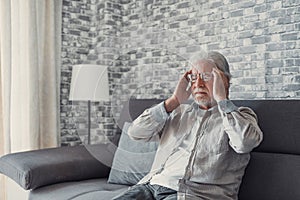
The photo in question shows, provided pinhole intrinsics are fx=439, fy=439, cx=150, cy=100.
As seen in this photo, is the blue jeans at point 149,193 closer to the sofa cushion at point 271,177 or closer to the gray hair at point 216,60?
the sofa cushion at point 271,177

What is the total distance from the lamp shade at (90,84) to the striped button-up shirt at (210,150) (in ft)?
2.57

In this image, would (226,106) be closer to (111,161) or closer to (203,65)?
(203,65)

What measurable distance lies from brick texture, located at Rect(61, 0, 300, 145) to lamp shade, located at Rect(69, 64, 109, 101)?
5 centimetres

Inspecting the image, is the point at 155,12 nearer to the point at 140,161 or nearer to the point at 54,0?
the point at 54,0

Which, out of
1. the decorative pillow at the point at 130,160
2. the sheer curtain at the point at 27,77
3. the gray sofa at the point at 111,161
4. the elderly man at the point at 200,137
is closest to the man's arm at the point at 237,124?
the elderly man at the point at 200,137

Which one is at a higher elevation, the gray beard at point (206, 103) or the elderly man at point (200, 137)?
the gray beard at point (206, 103)

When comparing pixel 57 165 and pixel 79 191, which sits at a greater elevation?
pixel 57 165

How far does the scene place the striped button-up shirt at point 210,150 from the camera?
1.94m

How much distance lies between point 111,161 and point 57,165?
34 centimetres

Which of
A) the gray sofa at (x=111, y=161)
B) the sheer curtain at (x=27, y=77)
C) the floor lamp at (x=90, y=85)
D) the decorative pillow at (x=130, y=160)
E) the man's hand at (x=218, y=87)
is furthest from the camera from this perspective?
the sheer curtain at (x=27, y=77)

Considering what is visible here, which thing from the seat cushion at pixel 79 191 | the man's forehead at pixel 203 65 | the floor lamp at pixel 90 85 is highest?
the man's forehead at pixel 203 65

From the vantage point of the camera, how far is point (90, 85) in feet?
9.82

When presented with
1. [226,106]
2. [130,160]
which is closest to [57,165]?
[130,160]

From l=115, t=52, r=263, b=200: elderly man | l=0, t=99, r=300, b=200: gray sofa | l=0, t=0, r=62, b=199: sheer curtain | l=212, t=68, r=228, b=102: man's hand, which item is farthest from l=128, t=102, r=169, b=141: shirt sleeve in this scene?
l=0, t=0, r=62, b=199: sheer curtain
